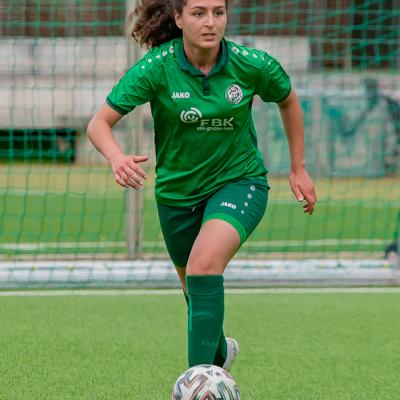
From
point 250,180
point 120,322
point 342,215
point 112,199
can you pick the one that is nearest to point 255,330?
point 120,322

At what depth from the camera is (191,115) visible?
15.1 ft

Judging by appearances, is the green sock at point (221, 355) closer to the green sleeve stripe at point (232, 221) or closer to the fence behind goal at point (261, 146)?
the green sleeve stripe at point (232, 221)

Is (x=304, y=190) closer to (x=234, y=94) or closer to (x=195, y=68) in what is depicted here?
(x=234, y=94)

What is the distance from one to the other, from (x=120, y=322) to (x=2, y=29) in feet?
20.0

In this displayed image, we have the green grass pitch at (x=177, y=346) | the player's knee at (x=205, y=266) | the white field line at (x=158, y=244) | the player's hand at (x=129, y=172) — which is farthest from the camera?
the white field line at (x=158, y=244)

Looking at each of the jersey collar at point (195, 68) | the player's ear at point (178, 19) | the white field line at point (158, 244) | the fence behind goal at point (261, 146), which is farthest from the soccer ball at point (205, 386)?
the white field line at point (158, 244)

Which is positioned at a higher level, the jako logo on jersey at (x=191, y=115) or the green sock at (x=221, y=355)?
the jako logo on jersey at (x=191, y=115)

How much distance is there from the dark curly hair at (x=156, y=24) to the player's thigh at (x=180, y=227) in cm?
74

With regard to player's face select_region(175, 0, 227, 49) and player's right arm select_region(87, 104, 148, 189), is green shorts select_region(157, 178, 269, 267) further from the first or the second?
player's face select_region(175, 0, 227, 49)

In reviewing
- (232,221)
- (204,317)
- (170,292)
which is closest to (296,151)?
(232,221)

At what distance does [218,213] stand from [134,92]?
614 mm

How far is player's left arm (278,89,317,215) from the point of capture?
4.86 m

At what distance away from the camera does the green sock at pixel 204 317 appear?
14.5 ft

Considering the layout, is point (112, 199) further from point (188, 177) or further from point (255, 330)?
point (188, 177)
